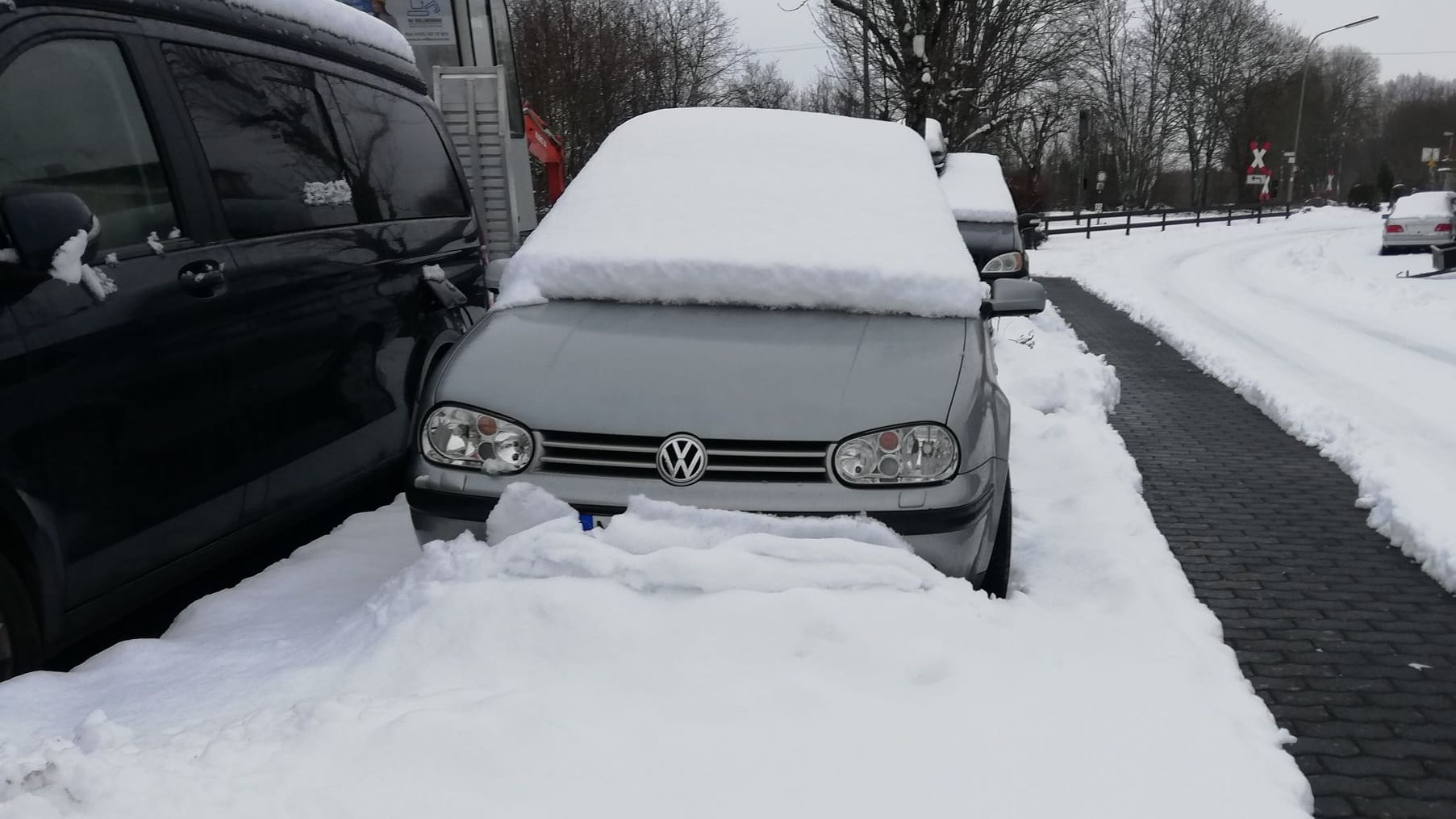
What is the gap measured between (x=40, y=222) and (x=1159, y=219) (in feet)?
164

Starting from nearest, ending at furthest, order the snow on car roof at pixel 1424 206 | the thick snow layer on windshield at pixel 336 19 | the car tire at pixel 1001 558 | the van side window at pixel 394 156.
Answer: the car tire at pixel 1001 558 < the thick snow layer on windshield at pixel 336 19 < the van side window at pixel 394 156 < the snow on car roof at pixel 1424 206

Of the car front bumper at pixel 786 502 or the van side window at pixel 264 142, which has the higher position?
the van side window at pixel 264 142

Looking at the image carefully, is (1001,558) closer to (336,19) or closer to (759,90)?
(336,19)

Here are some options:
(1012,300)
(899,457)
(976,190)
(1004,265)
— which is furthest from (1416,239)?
(899,457)

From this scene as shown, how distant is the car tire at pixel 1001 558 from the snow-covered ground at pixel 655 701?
0.17 meters

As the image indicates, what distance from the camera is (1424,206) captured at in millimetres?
27422

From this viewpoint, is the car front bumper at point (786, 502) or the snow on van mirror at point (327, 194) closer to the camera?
the car front bumper at point (786, 502)

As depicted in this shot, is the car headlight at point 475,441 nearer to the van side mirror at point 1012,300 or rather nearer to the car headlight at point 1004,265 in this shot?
the van side mirror at point 1012,300

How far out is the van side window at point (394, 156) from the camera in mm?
4562

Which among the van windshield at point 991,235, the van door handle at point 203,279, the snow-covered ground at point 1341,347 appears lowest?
the snow-covered ground at point 1341,347

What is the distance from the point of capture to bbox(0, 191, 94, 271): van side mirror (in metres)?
2.64

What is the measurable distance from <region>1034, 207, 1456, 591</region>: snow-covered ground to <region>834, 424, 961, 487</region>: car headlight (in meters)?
2.56

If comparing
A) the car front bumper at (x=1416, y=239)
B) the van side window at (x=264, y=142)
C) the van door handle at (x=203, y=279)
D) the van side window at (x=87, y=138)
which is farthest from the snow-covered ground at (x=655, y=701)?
the car front bumper at (x=1416, y=239)

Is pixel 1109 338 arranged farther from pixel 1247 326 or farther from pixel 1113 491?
pixel 1113 491
